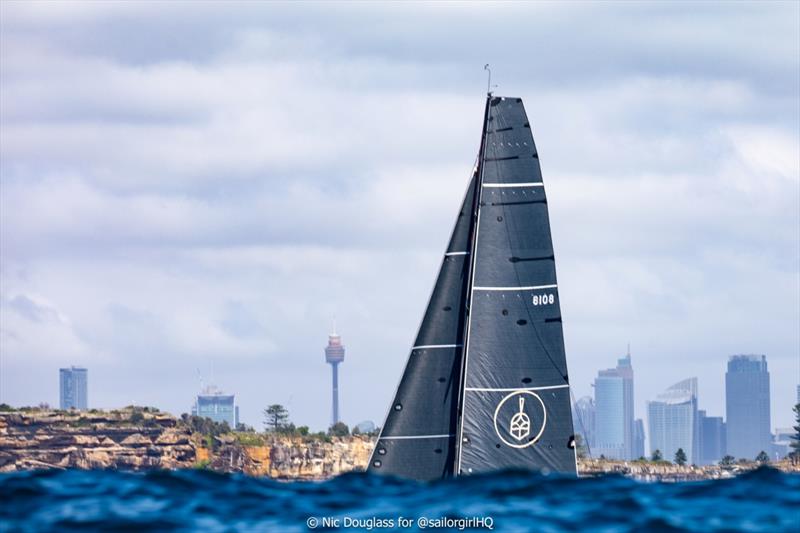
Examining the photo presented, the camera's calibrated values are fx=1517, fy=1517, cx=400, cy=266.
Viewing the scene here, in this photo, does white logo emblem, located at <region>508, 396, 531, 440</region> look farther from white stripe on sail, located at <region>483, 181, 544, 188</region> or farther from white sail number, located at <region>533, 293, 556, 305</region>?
white stripe on sail, located at <region>483, 181, 544, 188</region>

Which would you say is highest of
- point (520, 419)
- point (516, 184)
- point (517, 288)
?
point (516, 184)

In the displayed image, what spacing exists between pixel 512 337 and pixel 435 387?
2676 mm

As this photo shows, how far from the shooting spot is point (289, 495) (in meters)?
30.6

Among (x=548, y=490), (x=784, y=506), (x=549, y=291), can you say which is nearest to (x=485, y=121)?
(x=549, y=291)

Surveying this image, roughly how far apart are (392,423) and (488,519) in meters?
16.7

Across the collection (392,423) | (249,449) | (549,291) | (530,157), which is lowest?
(249,449)

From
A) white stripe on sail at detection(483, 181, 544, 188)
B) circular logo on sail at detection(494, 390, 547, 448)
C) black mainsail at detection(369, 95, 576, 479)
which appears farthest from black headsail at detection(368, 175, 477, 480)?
circular logo on sail at detection(494, 390, 547, 448)

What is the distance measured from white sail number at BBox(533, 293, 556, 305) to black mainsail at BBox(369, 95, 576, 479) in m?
0.03

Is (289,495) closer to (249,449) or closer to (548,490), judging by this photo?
(548,490)

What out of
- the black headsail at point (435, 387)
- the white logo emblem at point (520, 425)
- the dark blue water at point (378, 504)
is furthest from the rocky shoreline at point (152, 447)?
A: the dark blue water at point (378, 504)

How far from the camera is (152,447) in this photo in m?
163

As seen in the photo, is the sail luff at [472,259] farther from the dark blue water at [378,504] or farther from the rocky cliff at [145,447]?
the rocky cliff at [145,447]

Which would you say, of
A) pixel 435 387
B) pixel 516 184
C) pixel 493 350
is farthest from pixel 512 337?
pixel 516 184

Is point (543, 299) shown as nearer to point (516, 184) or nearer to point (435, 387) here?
point (516, 184)
